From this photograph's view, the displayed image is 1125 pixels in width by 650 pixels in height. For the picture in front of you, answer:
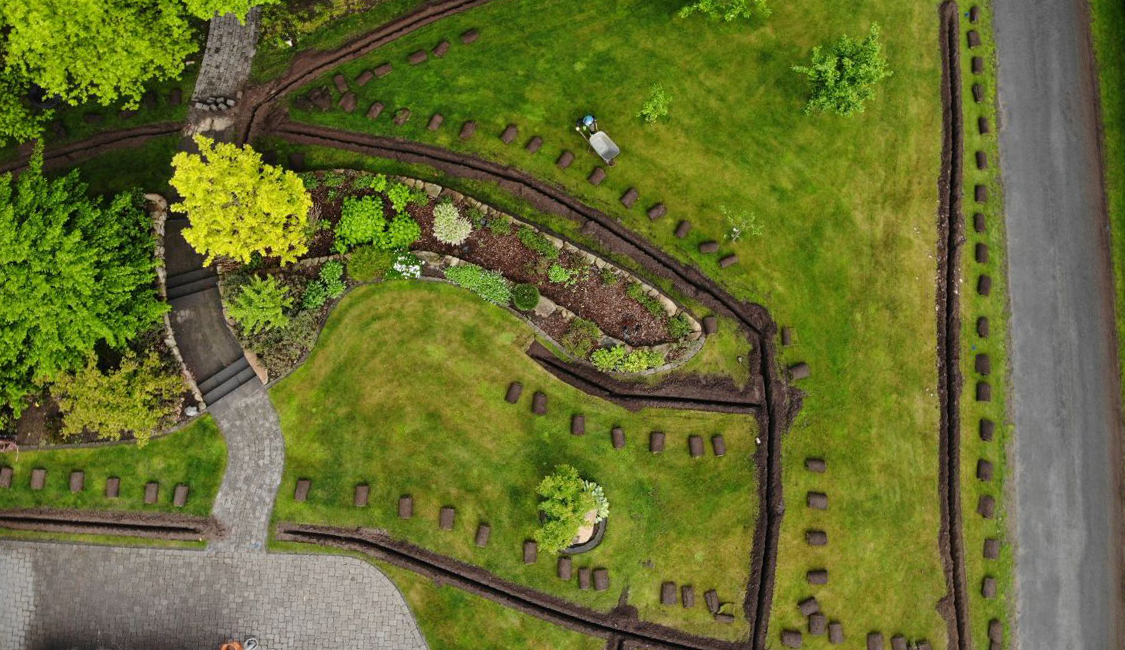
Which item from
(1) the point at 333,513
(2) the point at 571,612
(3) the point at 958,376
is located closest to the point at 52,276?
(1) the point at 333,513

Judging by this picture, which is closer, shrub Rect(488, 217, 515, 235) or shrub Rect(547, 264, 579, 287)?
shrub Rect(547, 264, 579, 287)

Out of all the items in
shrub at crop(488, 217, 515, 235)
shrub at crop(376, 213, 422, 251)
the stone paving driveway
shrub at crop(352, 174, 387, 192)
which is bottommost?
the stone paving driveway

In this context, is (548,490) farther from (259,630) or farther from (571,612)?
(259,630)

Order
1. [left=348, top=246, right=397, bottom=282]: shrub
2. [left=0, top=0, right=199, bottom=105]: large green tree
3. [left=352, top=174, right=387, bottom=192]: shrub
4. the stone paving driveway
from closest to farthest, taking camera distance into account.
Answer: [left=0, top=0, right=199, bottom=105]: large green tree < [left=348, top=246, right=397, bottom=282]: shrub < the stone paving driveway < [left=352, top=174, right=387, bottom=192]: shrub

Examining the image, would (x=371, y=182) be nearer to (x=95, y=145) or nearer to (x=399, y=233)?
(x=399, y=233)

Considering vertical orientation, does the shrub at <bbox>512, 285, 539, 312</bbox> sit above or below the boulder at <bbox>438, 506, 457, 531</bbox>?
above

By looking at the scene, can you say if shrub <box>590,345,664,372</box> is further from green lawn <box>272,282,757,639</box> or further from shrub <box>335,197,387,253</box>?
shrub <box>335,197,387,253</box>

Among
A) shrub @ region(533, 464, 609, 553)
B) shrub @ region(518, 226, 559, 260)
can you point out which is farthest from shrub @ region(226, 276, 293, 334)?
shrub @ region(533, 464, 609, 553)
